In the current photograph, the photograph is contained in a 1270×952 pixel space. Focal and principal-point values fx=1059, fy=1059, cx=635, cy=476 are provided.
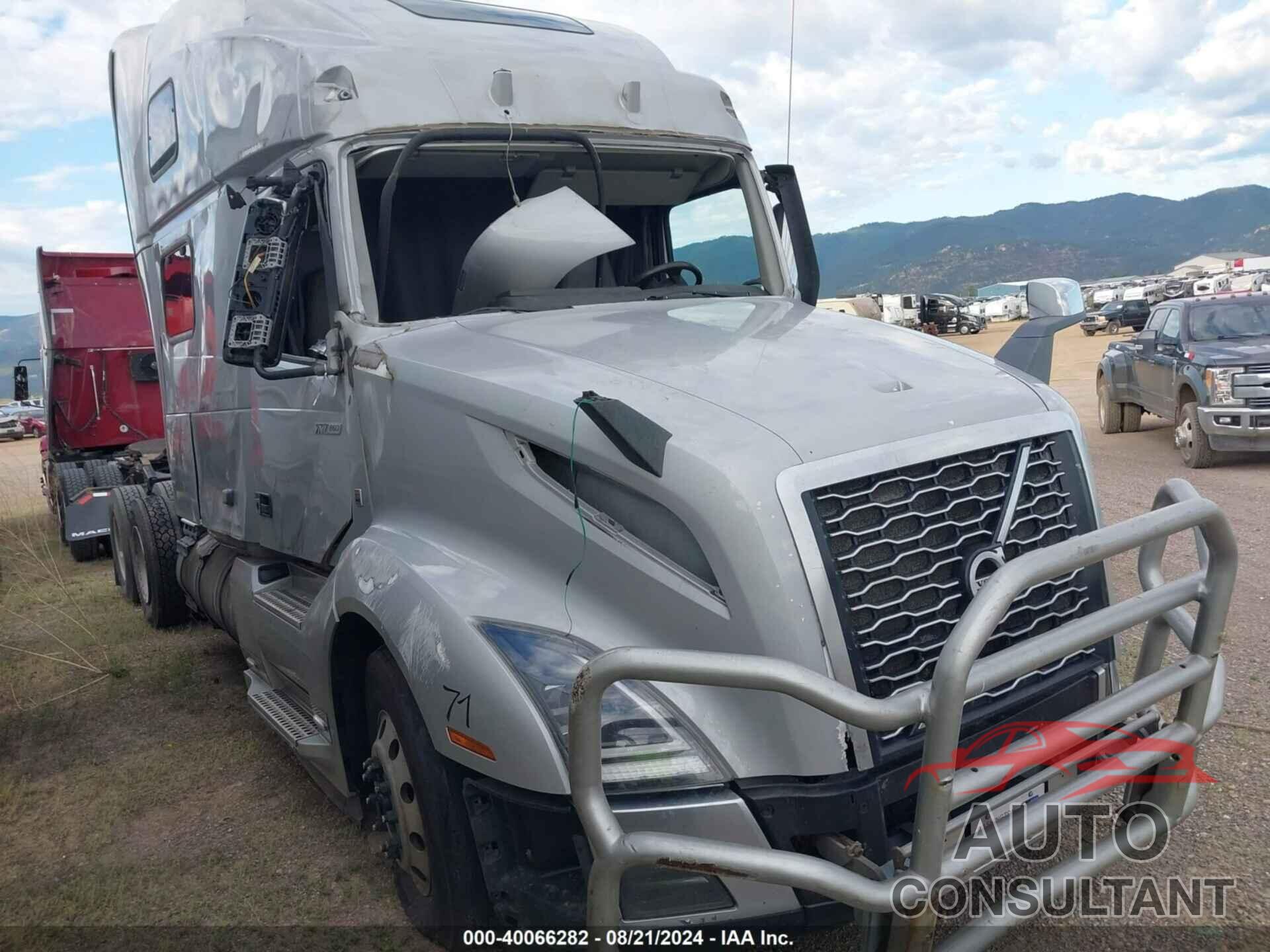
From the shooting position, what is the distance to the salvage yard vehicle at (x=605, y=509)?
2.42 m

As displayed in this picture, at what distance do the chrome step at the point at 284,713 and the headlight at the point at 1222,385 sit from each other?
9.67 meters

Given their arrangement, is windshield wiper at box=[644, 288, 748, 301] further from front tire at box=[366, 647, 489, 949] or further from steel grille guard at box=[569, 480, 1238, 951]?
steel grille guard at box=[569, 480, 1238, 951]

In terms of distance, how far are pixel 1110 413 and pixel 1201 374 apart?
3.13m

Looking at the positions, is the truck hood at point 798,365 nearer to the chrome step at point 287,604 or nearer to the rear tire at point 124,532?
the chrome step at point 287,604

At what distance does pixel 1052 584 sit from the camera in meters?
2.93

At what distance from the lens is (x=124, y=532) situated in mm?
8195

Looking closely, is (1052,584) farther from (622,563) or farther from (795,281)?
(795,281)

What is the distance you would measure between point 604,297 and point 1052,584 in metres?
1.95

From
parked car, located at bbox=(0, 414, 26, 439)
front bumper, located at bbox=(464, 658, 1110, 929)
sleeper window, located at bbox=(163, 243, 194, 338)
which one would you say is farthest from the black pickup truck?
parked car, located at bbox=(0, 414, 26, 439)

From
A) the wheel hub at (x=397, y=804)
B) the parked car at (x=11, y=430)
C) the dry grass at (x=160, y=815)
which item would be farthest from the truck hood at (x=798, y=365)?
the parked car at (x=11, y=430)

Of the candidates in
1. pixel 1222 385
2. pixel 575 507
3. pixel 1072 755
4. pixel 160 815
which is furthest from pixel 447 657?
pixel 1222 385

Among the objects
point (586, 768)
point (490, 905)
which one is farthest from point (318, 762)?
point (586, 768)

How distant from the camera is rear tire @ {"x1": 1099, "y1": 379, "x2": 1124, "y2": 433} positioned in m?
13.9

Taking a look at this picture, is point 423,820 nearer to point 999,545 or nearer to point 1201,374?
point 999,545
